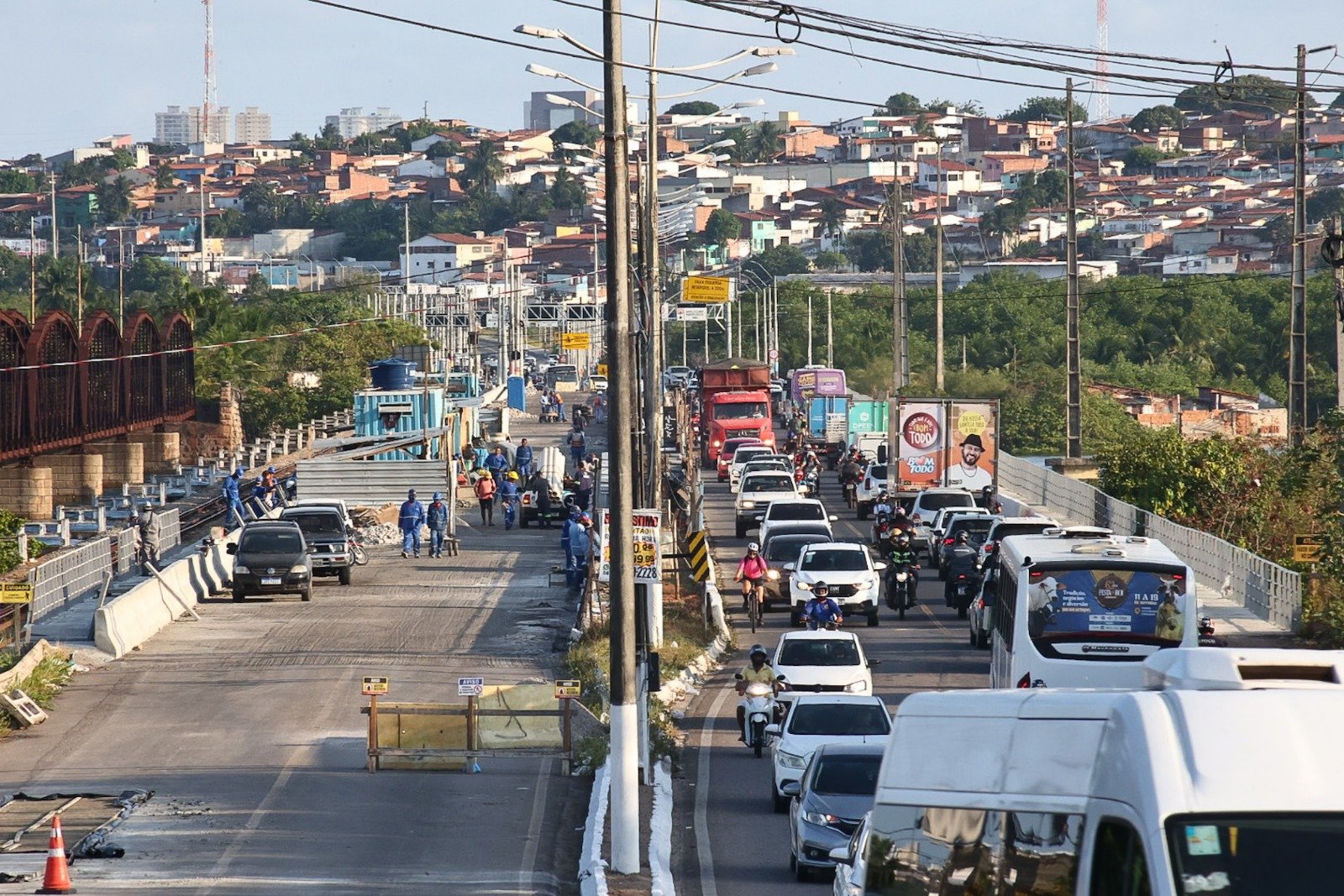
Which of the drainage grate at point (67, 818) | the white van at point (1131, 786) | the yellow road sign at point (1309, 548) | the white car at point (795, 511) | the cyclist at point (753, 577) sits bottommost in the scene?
the drainage grate at point (67, 818)

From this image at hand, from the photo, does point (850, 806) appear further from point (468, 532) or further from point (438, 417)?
point (438, 417)

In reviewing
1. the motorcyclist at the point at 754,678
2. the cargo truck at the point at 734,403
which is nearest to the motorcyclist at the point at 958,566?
the motorcyclist at the point at 754,678

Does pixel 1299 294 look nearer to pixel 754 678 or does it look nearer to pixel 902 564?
pixel 902 564

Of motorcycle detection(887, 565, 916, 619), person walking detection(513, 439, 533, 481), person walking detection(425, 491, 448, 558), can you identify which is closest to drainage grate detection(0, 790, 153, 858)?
motorcycle detection(887, 565, 916, 619)

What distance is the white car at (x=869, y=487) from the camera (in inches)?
2195

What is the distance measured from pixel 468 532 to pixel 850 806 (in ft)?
117

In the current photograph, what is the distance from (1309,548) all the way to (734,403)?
43.4 metres

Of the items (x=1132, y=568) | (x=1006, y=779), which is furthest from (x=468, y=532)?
(x=1006, y=779)

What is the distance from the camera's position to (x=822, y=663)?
26234 mm

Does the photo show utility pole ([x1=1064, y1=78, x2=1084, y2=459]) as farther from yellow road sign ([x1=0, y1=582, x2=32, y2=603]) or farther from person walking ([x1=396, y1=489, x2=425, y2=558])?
yellow road sign ([x1=0, y1=582, x2=32, y2=603])

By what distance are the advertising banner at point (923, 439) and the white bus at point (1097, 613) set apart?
88.7 feet

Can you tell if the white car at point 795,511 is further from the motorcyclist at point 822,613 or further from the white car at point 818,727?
the white car at point 818,727

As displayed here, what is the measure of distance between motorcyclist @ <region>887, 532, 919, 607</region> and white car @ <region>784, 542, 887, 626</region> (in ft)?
3.37

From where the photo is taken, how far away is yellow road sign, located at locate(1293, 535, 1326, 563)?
100 ft
